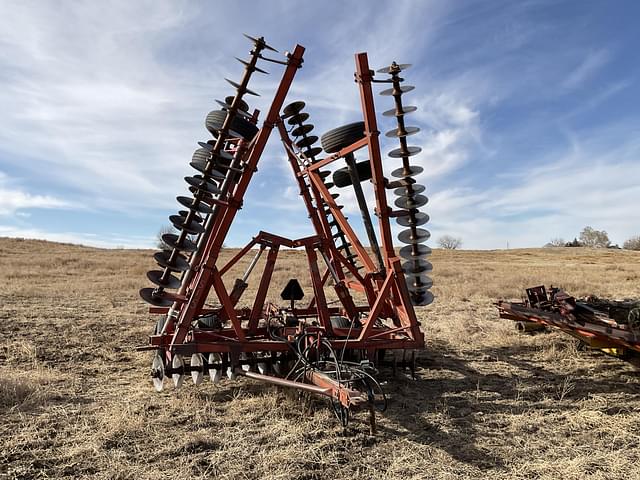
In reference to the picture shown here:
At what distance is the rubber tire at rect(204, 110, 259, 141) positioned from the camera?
5.66 metres

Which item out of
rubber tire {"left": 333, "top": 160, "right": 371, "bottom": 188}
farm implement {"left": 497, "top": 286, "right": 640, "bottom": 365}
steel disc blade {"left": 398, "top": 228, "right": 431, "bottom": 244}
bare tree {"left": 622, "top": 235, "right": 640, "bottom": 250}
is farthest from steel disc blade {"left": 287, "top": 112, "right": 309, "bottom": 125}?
bare tree {"left": 622, "top": 235, "right": 640, "bottom": 250}

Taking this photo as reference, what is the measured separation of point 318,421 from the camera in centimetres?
461

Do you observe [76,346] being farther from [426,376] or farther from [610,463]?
[610,463]

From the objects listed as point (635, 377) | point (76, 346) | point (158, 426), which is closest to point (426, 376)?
point (635, 377)

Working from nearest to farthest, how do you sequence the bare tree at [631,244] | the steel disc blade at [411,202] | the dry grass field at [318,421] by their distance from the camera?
the dry grass field at [318,421]
the steel disc blade at [411,202]
the bare tree at [631,244]

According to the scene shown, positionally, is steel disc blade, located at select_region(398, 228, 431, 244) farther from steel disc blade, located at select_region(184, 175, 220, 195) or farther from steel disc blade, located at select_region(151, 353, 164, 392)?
steel disc blade, located at select_region(151, 353, 164, 392)

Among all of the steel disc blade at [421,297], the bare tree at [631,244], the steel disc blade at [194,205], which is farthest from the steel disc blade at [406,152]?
the bare tree at [631,244]

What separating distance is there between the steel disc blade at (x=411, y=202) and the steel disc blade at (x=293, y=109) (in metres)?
2.69

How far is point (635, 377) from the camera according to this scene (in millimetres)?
6184

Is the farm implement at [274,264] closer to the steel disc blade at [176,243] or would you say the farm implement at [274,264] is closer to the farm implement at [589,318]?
the steel disc blade at [176,243]

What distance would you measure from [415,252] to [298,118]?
3.28m

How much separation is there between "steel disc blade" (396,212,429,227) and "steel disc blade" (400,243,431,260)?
284 mm

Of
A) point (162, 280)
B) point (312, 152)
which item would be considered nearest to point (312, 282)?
point (162, 280)

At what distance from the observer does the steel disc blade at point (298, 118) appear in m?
7.89
